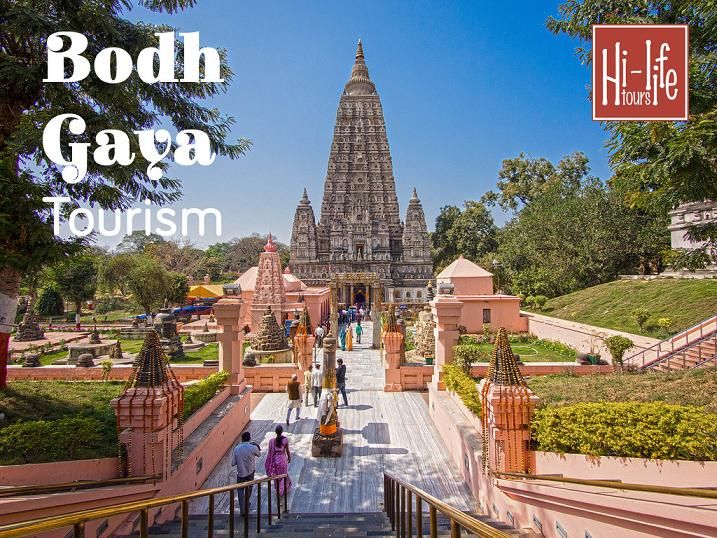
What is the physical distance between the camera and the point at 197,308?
113ft

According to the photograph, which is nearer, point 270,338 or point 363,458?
point 363,458

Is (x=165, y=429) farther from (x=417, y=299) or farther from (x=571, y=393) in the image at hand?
(x=417, y=299)

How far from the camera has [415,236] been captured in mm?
45250

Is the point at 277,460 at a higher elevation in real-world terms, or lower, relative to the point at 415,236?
lower

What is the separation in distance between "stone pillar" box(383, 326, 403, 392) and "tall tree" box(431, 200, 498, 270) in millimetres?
40428

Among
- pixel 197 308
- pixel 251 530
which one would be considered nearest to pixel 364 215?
pixel 197 308

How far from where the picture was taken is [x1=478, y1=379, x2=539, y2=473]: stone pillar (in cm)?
514

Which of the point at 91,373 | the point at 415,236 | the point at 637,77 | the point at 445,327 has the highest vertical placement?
the point at 415,236

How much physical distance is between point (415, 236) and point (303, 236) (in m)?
12.6

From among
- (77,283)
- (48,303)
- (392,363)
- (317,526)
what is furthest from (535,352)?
(48,303)

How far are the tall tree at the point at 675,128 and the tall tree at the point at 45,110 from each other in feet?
25.9

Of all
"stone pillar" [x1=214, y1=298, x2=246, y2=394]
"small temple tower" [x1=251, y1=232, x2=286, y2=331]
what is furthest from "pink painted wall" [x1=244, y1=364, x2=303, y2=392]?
"small temple tower" [x1=251, y1=232, x2=286, y2=331]

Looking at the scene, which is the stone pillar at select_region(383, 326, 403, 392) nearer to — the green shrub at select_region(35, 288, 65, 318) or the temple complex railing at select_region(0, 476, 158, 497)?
the temple complex railing at select_region(0, 476, 158, 497)

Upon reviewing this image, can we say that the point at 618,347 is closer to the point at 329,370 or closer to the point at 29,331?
the point at 329,370
